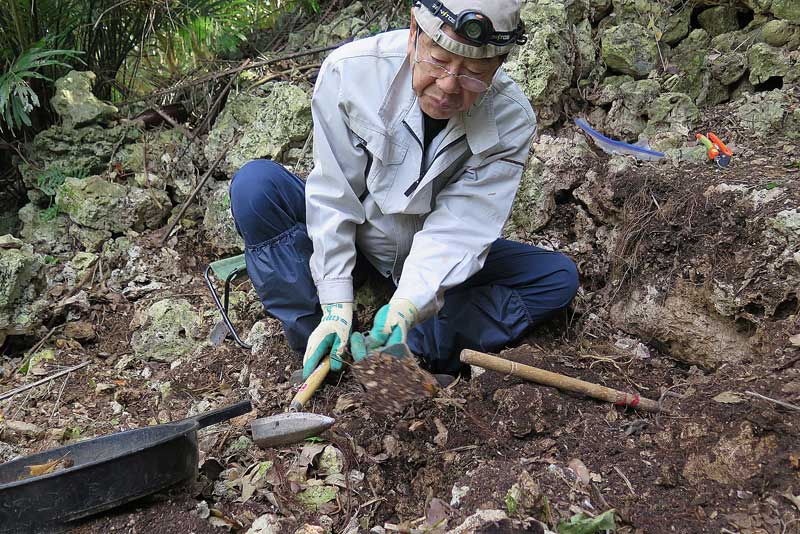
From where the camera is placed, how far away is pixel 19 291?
10.1 feet

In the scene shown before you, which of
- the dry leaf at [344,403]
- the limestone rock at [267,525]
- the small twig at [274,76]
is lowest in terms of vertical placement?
the limestone rock at [267,525]

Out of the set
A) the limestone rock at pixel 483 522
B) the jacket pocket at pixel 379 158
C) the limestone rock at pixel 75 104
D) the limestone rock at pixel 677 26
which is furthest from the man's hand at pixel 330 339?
the limestone rock at pixel 677 26

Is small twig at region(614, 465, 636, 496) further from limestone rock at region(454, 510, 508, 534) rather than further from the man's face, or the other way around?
the man's face

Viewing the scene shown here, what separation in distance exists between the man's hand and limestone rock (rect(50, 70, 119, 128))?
2578 millimetres

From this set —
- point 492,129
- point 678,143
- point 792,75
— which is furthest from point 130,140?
point 792,75

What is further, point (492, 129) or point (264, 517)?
point (492, 129)

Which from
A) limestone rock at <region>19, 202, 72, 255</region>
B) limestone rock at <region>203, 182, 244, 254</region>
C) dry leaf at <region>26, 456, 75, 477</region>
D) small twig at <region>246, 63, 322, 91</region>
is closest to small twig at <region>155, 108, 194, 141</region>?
small twig at <region>246, 63, 322, 91</region>

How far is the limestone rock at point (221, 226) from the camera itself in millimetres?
3607

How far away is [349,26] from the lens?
4234 millimetres

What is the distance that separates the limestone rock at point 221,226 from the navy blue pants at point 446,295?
1.10 metres

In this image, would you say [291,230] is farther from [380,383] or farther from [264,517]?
[264,517]

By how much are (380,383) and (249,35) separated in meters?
3.42

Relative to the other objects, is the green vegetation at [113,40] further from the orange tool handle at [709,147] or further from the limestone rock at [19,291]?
the orange tool handle at [709,147]

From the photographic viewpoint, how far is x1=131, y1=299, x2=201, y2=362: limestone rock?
306cm
